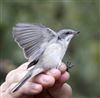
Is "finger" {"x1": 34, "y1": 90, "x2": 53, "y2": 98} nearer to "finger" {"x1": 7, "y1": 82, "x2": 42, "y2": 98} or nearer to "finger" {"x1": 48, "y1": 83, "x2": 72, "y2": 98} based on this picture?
"finger" {"x1": 48, "y1": 83, "x2": 72, "y2": 98}

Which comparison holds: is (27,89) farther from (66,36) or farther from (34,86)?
(66,36)

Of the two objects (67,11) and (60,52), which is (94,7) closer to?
(67,11)

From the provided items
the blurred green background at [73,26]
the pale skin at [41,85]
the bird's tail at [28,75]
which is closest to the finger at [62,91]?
the pale skin at [41,85]

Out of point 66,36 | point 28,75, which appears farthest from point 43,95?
point 66,36

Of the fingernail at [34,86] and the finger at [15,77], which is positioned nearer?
the fingernail at [34,86]

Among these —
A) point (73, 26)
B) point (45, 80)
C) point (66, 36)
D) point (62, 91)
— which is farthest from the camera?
point (73, 26)

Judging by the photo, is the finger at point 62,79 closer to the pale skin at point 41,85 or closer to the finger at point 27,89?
the pale skin at point 41,85

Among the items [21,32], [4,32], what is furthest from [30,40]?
[4,32]
